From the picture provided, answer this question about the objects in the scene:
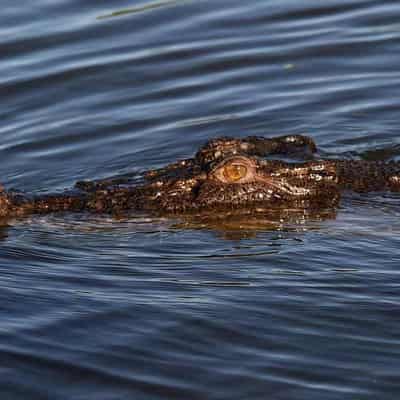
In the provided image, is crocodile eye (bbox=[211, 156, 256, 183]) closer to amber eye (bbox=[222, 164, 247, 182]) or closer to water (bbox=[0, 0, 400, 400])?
amber eye (bbox=[222, 164, 247, 182])

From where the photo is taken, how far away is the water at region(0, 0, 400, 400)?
7.60m

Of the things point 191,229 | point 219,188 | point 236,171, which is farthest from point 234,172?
point 191,229

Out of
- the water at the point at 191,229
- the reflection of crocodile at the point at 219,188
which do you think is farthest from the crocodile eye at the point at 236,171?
the water at the point at 191,229

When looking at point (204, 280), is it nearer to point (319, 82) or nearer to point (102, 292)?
point (102, 292)

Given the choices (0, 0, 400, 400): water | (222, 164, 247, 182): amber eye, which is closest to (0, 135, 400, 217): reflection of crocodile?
(222, 164, 247, 182): amber eye

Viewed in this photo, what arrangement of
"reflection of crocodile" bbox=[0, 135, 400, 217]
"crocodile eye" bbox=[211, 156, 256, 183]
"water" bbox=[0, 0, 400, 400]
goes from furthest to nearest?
"reflection of crocodile" bbox=[0, 135, 400, 217]
"crocodile eye" bbox=[211, 156, 256, 183]
"water" bbox=[0, 0, 400, 400]

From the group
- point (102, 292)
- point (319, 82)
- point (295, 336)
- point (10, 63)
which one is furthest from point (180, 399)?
point (10, 63)

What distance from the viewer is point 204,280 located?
914cm

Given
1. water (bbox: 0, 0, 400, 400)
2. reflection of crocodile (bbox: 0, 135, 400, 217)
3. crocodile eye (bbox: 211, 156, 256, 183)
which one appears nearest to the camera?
water (bbox: 0, 0, 400, 400)

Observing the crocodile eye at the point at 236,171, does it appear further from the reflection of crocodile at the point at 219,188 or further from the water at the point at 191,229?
the water at the point at 191,229

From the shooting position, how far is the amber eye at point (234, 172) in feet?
33.5

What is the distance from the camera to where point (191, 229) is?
10148 millimetres

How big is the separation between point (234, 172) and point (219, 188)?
0.63ft

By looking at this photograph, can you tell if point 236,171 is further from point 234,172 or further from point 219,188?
point 219,188
